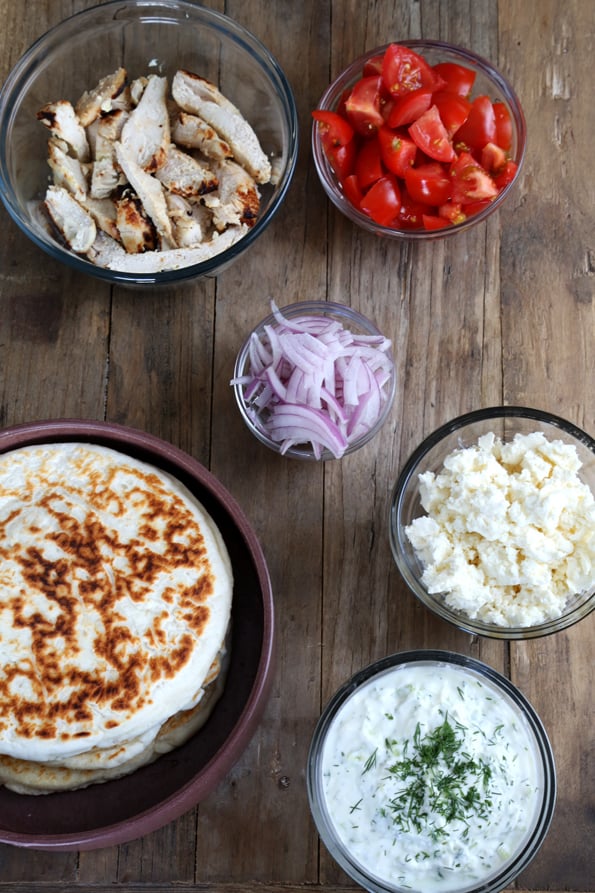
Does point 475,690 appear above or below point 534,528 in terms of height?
below

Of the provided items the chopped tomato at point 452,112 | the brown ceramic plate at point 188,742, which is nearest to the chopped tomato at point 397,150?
the chopped tomato at point 452,112

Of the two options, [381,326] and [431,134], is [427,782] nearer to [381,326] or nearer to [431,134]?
[381,326]

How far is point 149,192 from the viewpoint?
8.07 feet

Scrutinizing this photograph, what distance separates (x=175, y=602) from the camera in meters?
2.11

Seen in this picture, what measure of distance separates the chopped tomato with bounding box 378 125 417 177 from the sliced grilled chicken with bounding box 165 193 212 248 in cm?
51

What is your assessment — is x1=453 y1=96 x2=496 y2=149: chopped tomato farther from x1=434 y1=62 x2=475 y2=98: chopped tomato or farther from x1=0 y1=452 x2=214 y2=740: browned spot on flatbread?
x1=0 y1=452 x2=214 y2=740: browned spot on flatbread

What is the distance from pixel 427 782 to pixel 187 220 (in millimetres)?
1551

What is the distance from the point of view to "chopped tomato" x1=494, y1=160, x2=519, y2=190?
2523 millimetres

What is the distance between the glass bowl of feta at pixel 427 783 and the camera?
210 centimetres

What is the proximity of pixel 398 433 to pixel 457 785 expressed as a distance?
0.95m

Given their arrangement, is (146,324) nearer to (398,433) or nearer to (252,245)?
(252,245)

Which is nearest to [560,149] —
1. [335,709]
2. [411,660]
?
[411,660]

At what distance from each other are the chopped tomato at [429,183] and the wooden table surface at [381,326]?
189mm

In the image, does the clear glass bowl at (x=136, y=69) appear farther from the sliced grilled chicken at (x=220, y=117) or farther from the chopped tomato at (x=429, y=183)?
the chopped tomato at (x=429, y=183)
